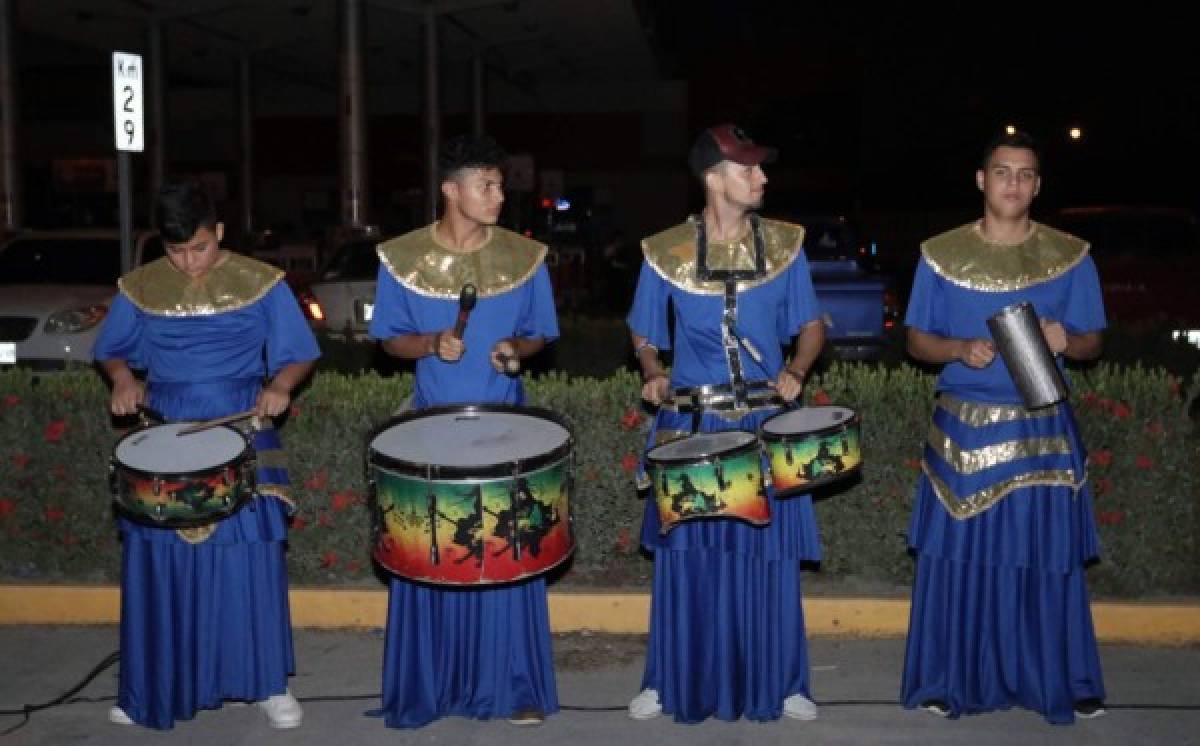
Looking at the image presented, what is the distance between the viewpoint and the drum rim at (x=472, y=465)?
15.3 ft

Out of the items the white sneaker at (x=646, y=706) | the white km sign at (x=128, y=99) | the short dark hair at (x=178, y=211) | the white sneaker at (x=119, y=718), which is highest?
the white km sign at (x=128, y=99)

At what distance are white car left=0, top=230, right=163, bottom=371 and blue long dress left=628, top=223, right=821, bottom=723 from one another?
679 centimetres


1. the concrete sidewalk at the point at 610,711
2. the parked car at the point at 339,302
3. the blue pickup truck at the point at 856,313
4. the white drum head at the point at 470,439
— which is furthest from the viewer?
the parked car at the point at 339,302

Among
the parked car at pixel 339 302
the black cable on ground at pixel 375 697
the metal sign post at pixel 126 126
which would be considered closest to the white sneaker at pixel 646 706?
the black cable on ground at pixel 375 697

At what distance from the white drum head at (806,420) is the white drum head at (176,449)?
1.84 m

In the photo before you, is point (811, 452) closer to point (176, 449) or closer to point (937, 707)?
point (937, 707)

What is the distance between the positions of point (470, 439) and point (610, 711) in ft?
4.74

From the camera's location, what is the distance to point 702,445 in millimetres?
5031

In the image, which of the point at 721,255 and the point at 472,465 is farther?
the point at 721,255

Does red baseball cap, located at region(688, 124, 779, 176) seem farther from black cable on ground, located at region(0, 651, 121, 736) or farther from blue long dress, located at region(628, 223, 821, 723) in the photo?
black cable on ground, located at region(0, 651, 121, 736)

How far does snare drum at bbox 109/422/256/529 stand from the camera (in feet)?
16.2

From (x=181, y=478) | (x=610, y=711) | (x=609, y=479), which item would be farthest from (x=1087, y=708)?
(x=181, y=478)

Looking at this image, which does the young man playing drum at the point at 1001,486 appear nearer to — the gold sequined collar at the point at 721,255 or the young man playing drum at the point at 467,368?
the gold sequined collar at the point at 721,255

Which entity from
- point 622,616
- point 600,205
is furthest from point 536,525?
point 600,205
